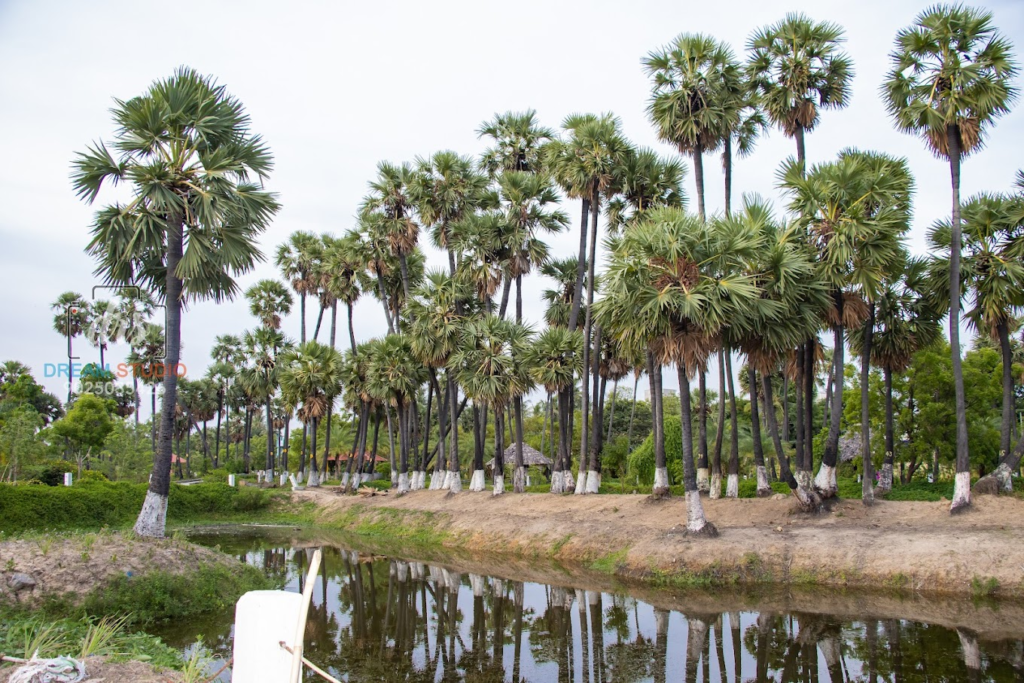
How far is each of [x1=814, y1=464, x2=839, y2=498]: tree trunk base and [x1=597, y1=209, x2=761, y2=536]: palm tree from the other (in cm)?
596

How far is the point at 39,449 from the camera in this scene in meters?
38.5

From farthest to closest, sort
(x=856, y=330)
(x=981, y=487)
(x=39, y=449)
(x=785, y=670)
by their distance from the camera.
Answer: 1. (x=39, y=449)
2. (x=856, y=330)
3. (x=981, y=487)
4. (x=785, y=670)

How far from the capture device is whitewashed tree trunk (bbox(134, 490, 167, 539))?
17.9 meters

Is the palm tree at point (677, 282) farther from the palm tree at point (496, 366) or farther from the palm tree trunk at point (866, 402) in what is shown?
the palm tree at point (496, 366)

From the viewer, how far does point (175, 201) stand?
1769cm

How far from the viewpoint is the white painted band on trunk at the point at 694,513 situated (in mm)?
20688

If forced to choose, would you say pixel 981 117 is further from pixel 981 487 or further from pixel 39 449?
pixel 39 449

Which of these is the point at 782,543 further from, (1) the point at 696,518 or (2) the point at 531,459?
(2) the point at 531,459

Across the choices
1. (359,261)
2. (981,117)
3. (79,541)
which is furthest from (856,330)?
(359,261)

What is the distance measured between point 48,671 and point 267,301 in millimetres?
52364

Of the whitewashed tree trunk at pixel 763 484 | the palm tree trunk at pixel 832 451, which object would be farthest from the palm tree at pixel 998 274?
the whitewashed tree trunk at pixel 763 484

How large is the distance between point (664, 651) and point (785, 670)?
209cm

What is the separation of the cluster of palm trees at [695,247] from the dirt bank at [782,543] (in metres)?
1.04

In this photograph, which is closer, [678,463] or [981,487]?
[981,487]
